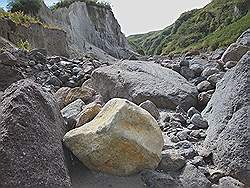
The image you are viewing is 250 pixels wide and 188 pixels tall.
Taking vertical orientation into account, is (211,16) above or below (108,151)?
below

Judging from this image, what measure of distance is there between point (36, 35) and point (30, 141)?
1607cm

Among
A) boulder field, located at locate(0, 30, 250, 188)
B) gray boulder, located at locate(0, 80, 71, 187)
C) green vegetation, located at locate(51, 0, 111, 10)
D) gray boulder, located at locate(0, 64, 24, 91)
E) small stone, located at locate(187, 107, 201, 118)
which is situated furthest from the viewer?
green vegetation, located at locate(51, 0, 111, 10)

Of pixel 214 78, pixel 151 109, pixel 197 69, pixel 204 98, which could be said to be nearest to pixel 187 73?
pixel 197 69

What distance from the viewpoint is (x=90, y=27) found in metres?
43.2

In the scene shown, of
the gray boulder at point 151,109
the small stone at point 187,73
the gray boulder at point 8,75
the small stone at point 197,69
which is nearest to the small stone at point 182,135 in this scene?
the gray boulder at point 151,109

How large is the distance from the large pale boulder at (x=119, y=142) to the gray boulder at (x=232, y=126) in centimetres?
71

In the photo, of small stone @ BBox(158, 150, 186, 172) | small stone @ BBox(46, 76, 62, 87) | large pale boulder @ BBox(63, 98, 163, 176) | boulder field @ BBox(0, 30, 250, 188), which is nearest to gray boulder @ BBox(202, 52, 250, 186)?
boulder field @ BBox(0, 30, 250, 188)

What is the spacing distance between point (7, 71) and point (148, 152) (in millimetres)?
4581

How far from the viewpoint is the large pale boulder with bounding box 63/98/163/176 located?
4.29 meters

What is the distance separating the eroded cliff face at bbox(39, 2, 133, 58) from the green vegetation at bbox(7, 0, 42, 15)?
32.9 inches

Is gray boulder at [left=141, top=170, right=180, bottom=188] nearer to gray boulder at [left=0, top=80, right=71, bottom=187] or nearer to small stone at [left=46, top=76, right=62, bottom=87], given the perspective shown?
gray boulder at [left=0, top=80, right=71, bottom=187]

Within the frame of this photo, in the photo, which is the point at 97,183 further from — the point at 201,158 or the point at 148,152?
the point at 201,158

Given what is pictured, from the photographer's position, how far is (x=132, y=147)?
14.1ft

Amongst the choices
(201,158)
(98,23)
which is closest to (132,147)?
(201,158)
